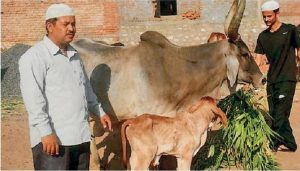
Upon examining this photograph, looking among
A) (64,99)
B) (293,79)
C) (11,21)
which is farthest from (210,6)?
(64,99)

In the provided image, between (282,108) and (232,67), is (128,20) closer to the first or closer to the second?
(282,108)

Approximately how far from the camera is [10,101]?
11.4m

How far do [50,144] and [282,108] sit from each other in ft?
13.5

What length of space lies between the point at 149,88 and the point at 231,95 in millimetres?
1230

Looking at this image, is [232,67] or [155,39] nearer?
[232,67]

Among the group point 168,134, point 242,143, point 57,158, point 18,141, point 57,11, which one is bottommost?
point 18,141

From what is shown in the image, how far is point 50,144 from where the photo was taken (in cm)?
342

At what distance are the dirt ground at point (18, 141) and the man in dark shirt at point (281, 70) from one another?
339mm

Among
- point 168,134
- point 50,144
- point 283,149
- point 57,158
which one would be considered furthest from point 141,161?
point 283,149

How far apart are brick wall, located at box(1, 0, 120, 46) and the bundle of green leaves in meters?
11.7

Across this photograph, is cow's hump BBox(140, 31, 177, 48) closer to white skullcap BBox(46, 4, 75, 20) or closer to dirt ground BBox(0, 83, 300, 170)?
dirt ground BBox(0, 83, 300, 170)

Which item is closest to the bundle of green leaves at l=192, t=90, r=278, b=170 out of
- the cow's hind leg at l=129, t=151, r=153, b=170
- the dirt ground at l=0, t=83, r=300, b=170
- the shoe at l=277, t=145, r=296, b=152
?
the dirt ground at l=0, t=83, r=300, b=170

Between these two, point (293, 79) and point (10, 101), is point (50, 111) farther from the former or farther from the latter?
point (10, 101)

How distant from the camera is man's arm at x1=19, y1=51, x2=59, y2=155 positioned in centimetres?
339
